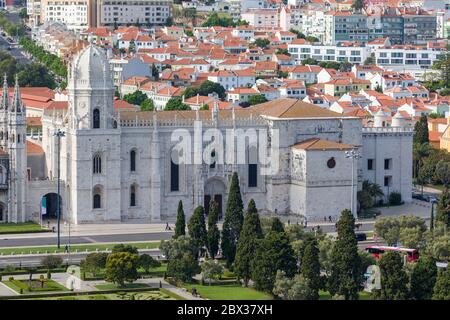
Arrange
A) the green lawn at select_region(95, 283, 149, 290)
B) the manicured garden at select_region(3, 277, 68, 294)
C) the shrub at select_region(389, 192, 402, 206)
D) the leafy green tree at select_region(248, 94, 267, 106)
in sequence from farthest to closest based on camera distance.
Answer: the leafy green tree at select_region(248, 94, 267, 106) < the shrub at select_region(389, 192, 402, 206) < the green lawn at select_region(95, 283, 149, 290) < the manicured garden at select_region(3, 277, 68, 294)

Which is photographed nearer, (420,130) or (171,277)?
(171,277)

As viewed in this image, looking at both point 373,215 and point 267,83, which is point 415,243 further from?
point 267,83

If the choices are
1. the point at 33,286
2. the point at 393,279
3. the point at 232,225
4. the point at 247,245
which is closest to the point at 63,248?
the point at 232,225

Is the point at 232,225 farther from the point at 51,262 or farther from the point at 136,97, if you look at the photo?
the point at 136,97

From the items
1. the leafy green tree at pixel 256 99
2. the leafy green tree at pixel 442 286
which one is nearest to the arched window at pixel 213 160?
the leafy green tree at pixel 442 286

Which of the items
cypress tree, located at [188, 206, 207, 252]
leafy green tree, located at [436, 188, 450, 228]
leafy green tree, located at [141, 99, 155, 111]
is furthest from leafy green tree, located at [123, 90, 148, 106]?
cypress tree, located at [188, 206, 207, 252]

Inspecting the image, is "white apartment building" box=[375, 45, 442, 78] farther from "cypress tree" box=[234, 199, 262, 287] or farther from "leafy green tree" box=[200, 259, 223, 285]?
"leafy green tree" box=[200, 259, 223, 285]
